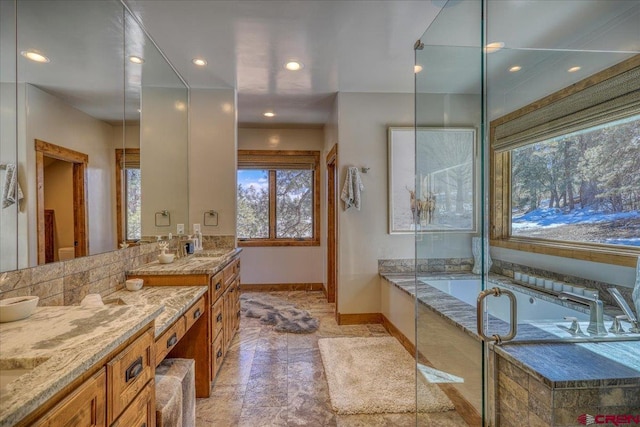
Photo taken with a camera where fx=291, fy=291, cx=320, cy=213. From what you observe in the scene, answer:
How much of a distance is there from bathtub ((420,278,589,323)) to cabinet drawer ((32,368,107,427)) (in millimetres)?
1726

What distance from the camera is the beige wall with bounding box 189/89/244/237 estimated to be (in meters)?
3.38

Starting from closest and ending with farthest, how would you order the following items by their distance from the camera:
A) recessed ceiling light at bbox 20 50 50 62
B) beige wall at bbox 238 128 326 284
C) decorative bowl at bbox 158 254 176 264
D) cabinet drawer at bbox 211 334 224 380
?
recessed ceiling light at bbox 20 50 50 62 → cabinet drawer at bbox 211 334 224 380 → decorative bowl at bbox 158 254 176 264 → beige wall at bbox 238 128 326 284

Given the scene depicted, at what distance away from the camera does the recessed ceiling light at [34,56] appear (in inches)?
52.4

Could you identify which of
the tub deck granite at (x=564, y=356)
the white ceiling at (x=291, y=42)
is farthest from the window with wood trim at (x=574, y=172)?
the white ceiling at (x=291, y=42)

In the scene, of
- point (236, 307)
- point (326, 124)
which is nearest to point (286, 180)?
point (326, 124)

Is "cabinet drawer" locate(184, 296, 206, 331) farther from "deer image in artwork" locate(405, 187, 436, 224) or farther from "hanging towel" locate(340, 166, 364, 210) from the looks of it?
"hanging towel" locate(340, 166, 364, 210)

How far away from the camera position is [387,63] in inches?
114

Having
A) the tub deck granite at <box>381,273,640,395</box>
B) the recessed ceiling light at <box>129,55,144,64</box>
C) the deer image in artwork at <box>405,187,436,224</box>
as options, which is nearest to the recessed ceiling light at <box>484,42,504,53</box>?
the deer image in artwork at <box>405,187,436,224</box>

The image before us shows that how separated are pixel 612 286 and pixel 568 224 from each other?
48 centimetres

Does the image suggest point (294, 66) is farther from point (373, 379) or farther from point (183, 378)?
point (373, 379)

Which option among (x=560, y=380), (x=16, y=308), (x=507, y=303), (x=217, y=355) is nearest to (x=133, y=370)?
(x=16, y=308)

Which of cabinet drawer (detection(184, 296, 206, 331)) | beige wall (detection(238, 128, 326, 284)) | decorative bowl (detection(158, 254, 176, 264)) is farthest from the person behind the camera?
beige wall (detection(238, 128, 326, 284))

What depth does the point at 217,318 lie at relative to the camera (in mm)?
2373

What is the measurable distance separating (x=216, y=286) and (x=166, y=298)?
1.89 feet
